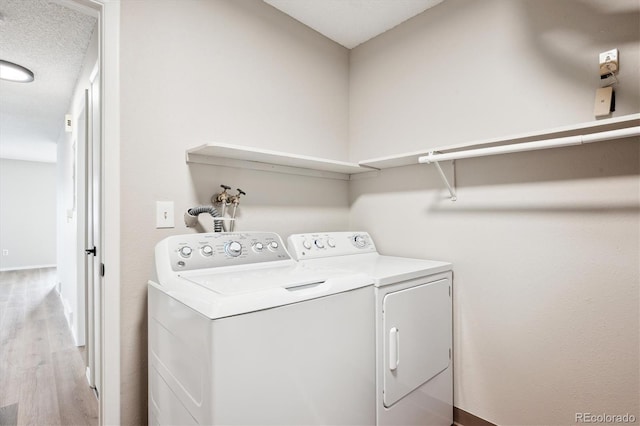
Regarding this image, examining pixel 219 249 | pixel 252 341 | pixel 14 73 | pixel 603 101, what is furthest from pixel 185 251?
pixel 14 73

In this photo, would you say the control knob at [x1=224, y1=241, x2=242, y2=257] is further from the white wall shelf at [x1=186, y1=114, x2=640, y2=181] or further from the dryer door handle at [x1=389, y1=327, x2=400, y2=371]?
the dryer door handle at [x1=389, y1=327, x2=400, y2=371]

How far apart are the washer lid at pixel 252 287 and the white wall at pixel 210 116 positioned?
0.39 m

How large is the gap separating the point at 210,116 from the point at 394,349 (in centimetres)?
140

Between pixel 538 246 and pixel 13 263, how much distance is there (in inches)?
353

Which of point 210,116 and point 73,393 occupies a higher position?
point 210,116

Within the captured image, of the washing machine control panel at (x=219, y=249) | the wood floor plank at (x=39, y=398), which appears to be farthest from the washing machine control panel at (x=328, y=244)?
the wood floor plank at (x=39, y=398)

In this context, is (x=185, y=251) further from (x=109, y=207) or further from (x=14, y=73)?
(x=14, y=73)

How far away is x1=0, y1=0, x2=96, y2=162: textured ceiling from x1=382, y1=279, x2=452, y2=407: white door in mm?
2380

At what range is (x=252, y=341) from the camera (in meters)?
0.88

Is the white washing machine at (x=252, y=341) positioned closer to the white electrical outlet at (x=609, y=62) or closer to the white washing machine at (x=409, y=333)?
the white washing machine at (x=409, y=333)

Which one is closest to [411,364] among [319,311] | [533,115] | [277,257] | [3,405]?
[319,311]

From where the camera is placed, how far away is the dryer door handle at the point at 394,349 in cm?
128

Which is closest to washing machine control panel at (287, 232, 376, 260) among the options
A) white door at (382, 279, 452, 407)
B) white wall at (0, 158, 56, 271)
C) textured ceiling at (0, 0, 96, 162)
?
white door at (382, 279, 452, 407)

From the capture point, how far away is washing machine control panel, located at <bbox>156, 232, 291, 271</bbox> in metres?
1.26
